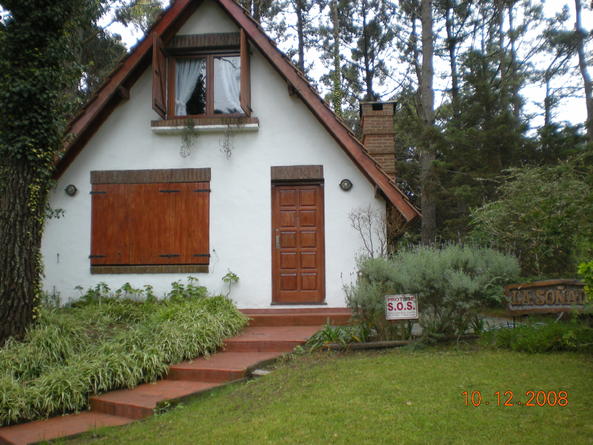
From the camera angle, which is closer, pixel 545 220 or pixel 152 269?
pixel 545 220

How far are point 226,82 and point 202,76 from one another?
0.48 metres

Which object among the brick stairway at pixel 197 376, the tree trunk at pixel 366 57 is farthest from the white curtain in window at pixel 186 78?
the tree trunk at pixel 366 57

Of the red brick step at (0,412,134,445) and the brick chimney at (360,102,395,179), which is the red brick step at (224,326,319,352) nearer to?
the red brick step at (0,412,134,445)

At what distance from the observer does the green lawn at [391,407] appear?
3383mm

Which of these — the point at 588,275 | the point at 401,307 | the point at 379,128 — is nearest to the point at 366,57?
the point at 379,128

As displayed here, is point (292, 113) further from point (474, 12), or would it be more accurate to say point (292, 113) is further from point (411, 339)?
point (474, 12)

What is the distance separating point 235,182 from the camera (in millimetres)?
8367

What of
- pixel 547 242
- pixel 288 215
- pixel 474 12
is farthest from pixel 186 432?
pixel 474 12

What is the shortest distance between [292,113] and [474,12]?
488 inches

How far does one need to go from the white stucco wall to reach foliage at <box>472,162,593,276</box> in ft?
8.31

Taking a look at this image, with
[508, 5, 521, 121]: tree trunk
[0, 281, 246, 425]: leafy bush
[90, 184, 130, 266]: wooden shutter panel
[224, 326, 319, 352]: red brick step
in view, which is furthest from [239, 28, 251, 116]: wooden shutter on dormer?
[508, 5, 521, 121]: tree trunk

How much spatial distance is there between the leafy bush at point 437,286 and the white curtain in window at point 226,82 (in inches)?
172

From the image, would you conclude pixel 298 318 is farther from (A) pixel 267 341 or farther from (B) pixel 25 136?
(B) pixel 25 136
